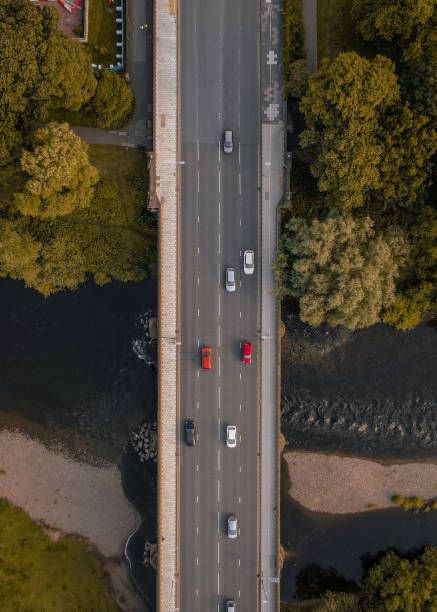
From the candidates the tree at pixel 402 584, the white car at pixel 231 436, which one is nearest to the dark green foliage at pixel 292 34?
the white car at pixel 231 436

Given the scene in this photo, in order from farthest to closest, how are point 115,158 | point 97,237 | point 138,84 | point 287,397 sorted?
point 287,397 → point 97,237 → point 115,158 → point 138,84

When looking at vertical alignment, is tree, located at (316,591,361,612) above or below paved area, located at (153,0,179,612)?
below

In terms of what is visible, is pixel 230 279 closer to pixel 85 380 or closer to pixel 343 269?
pixel 343 269

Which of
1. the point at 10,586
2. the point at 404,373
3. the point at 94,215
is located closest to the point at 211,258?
the point at 94,215

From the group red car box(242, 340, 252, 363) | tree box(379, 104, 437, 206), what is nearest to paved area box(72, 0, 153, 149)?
red car box(242, 340, 252, 363)

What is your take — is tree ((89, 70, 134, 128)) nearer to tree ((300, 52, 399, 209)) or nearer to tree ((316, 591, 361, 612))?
tree ((300, 52, 399, 209))

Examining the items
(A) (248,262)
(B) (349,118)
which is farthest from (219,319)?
(B) (349,118)

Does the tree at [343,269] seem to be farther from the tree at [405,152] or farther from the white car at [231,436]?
the white car at [231,436]
